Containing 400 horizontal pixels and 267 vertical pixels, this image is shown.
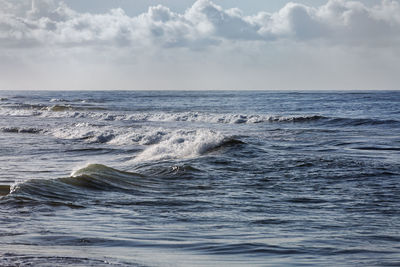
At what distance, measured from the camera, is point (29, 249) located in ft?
18.0

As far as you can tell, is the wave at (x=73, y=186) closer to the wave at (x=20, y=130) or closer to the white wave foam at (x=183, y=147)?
the white wave foam at (x=183, y=147)

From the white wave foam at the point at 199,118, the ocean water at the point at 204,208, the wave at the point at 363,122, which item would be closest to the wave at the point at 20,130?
the ocean water at the point at 204,208

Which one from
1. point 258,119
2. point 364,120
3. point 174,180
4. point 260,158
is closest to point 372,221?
point 174,180

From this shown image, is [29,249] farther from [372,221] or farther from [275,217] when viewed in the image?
[372,221]

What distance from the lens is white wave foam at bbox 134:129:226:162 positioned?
15.7 metres

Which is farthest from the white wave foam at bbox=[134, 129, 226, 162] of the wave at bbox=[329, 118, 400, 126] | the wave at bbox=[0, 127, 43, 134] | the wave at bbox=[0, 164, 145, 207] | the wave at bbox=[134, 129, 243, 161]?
the wave at bbox=[329, 118, 400, 126]

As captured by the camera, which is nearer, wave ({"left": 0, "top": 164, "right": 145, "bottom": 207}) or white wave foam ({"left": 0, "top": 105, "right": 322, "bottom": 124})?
wave ({"left": 0, "top": 164, "right": 145, "bottom": 207})

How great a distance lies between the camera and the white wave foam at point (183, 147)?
15727 millimetres

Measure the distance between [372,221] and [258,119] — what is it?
92.7 feet

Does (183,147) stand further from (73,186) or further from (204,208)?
(204,208)

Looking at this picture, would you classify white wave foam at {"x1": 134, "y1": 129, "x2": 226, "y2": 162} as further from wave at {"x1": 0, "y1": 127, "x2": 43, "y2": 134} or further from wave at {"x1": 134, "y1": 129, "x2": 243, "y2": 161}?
wave at {"x1": 0, "y1": 127, "x2": 43, "y2": 134}

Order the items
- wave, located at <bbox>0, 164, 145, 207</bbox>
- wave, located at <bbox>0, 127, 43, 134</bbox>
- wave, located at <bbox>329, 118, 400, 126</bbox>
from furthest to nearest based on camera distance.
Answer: wave, located at <bbox>329, 118, 400, 126</bbox>, wave, located at <bbox>0, 127, 43, 134</bbox>, wave, located at <bbox>0, 164, 145, 207</bbox>

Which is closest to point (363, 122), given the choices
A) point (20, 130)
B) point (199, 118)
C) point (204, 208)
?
point (199, 118)

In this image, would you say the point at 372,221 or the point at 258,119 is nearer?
the point at 372,221
